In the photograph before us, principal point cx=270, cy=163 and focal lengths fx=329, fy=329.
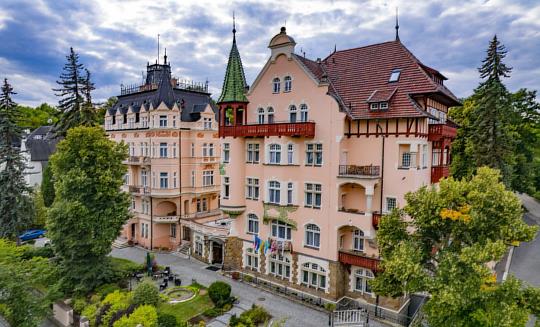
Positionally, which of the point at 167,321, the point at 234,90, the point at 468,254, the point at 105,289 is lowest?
the point at 105,289

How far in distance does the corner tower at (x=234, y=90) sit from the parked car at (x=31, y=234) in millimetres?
30834

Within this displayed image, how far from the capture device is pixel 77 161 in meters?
25.6

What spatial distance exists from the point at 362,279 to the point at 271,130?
12750 millimetres

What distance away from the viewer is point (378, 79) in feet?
78.2

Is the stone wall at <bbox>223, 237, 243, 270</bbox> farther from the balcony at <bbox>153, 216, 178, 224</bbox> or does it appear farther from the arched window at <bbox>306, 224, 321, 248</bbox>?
the balcony at <bbox>153, 216, 178, 224</bbox>

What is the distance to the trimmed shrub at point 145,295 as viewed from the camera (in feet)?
69.6

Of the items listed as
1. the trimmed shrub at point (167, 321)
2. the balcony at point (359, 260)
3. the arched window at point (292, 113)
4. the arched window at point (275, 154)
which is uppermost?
the arched window at point (292, 113)

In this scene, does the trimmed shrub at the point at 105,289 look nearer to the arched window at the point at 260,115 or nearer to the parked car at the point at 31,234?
the arched window at the point at 260,115

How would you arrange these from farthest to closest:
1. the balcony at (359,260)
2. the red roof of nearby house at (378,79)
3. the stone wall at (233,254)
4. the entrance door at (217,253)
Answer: the entrance door at (217,253) < the stone wall at (233,254) < the red roof of nearby house at (378,79) < the balcony at (359,260)

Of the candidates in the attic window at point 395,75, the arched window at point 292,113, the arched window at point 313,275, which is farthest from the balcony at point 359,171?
the arched window at point 313,275

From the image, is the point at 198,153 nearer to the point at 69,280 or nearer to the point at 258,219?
the point at 258,219

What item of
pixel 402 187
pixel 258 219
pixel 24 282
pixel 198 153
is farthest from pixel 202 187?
pixel 402 187

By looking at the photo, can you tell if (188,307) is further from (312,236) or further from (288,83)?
(288,83)

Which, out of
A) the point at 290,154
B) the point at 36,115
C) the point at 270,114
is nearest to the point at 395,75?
the point at 290,154
